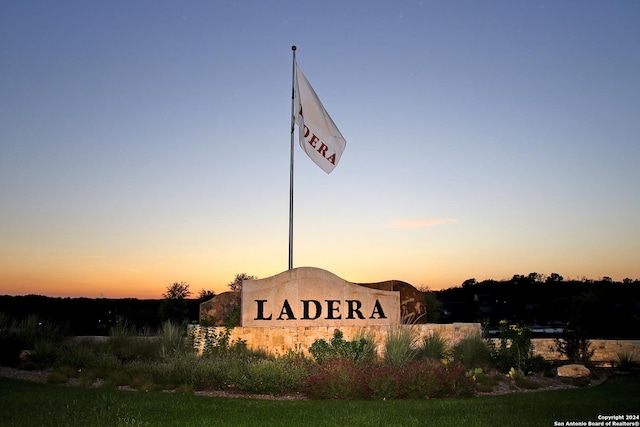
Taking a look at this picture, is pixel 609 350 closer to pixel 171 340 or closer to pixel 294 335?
pixel 294 335

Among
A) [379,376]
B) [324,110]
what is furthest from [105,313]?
[379,376]

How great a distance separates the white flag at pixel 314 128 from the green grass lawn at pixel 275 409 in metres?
9.59

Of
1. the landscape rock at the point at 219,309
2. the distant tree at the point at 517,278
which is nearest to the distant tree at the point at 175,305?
the landscape rock at the point at 219,309

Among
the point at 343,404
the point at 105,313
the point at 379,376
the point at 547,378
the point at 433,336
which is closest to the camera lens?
the point at 343,404

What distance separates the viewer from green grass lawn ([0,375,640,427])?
929 cm

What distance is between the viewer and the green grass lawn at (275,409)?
30.5ft

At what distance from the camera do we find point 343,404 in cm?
1112

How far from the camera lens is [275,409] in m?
10.5

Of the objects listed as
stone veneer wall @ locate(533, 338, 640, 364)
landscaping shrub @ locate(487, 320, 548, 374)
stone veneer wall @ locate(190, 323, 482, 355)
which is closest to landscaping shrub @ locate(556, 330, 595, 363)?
stone veneer wall @ locate(533, 338, 640, 364)

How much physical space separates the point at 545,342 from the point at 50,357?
656 inches

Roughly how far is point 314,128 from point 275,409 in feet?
35.3

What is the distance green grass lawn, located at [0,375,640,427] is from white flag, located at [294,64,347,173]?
9.59m

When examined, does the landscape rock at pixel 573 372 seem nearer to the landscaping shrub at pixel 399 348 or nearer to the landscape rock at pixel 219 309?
the landscaping shrub at pixel 399 348

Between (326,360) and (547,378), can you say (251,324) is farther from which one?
(547,378)
